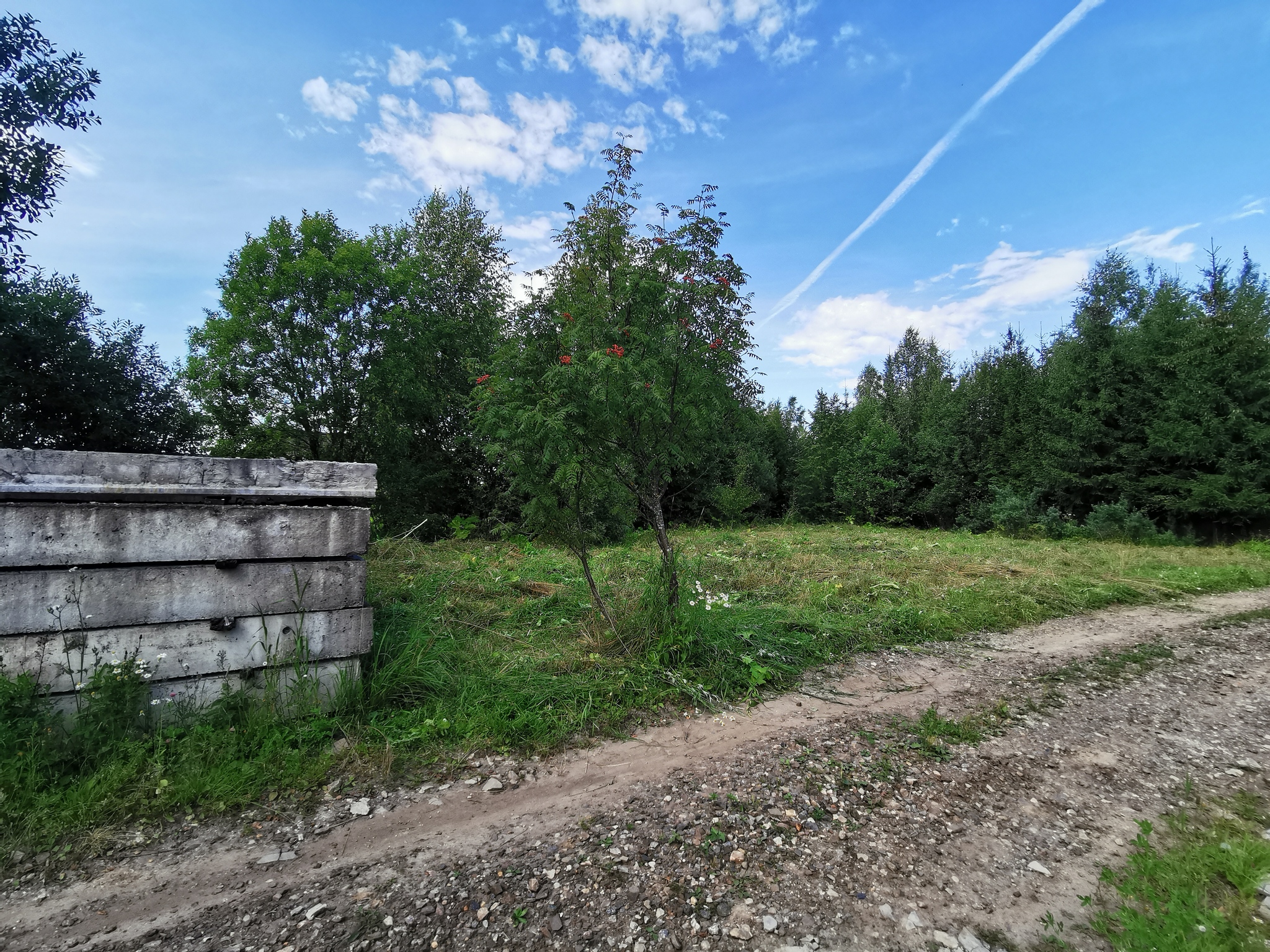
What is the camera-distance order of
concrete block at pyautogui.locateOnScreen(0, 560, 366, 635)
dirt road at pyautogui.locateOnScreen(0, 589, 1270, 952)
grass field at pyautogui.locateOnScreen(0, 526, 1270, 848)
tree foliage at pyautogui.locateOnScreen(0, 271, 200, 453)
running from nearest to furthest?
dirt road at pyautogui.locateOnScreen(0, 589, 1270, 952) < grass field at pyautogui.locateOnScreen(0, 526, 1270, 848) < concrete block at pyautogui.locateOnScreen(0, 560, 366, 635) < tree foliage at pyautogui.locateOnScreen(0, 271, 200, 453)

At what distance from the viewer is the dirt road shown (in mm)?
1868

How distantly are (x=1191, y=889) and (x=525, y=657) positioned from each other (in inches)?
149

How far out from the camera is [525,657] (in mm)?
4301

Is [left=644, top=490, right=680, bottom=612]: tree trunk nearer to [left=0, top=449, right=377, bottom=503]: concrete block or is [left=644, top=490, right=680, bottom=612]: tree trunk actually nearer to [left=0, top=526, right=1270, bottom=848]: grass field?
[left=0, top=526, right=1270, bottom=848]: grass field

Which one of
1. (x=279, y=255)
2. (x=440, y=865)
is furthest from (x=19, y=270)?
(x=440, y=865)

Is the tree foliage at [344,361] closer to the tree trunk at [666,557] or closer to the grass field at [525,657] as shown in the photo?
the grass field at [525,657]

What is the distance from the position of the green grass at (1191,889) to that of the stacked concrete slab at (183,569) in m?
3.91

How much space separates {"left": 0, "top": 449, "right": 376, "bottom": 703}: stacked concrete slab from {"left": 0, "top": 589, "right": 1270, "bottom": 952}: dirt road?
986 millimetres

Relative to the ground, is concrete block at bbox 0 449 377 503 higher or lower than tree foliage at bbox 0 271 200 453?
lower

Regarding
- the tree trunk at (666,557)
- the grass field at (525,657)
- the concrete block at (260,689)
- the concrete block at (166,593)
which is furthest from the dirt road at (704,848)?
the tree trunk at (666,557)

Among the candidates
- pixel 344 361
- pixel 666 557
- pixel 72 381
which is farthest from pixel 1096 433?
pixel 72 381

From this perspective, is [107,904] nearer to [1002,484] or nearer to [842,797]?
[842,797]

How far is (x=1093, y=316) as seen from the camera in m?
18.5

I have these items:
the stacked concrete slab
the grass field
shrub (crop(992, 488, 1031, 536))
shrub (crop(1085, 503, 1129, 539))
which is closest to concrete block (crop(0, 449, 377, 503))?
the stacked concrete slab
